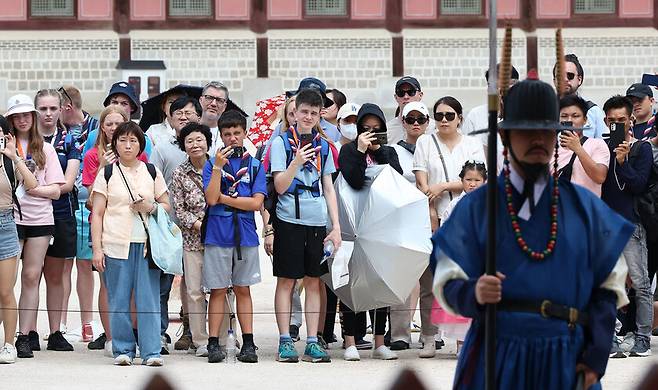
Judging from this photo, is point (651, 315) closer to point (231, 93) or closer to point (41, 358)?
point (41, 358)

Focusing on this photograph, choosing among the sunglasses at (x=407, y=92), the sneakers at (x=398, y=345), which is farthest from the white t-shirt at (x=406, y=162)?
the sneakers at (x=398, y=345)

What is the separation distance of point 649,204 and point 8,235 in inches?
167

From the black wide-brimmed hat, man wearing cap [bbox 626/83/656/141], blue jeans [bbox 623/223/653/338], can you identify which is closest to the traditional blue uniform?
the black wide-brimmed hat

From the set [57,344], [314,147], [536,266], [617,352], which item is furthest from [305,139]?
[536,266]

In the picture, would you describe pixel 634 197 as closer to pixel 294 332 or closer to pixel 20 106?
pixel 294 332

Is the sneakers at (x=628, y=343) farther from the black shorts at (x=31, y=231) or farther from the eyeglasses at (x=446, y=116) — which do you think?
the black shorts at (x=31, y=231)

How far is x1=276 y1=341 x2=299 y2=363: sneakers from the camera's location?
10172mm

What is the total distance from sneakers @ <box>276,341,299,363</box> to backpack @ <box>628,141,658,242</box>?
2492 mm

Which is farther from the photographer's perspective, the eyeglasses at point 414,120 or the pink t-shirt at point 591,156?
the eyeglasses at point 414,120

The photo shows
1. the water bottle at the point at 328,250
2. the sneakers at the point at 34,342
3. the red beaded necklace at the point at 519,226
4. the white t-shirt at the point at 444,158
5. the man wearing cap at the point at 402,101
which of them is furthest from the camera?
the man wearing cap at the point at 402,101

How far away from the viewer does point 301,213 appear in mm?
10242

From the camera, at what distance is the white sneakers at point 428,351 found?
10539mm

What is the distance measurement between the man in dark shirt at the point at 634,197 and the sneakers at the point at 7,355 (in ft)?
12.9

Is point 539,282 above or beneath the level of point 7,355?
above
